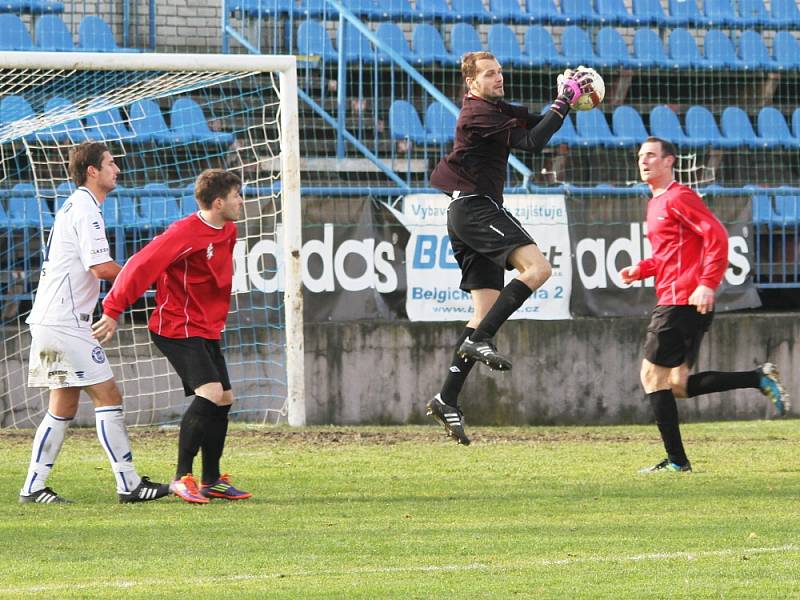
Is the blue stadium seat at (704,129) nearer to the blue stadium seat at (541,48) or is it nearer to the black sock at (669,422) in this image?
the blue stadium seat at (541,48)

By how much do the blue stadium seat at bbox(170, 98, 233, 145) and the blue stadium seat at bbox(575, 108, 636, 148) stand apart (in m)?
4.18

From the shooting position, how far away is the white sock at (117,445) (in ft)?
24.9

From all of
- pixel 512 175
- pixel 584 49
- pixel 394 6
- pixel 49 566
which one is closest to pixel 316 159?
pixel 512 175

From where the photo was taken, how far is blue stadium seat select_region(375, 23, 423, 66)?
52.2 feet

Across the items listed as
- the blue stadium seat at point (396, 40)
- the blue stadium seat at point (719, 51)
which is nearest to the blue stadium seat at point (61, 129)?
the blue stadium seat at point (396, 40)

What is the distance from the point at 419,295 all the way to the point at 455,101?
412 cm

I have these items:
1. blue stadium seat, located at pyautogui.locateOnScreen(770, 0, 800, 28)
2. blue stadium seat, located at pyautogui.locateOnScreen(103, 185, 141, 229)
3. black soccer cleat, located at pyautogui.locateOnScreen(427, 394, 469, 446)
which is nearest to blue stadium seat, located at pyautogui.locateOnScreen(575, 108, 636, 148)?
blue stadium seat, located at pyautogui.locateOnScreen(770, 0, 800, 28)

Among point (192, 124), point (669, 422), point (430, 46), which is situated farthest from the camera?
point (430, 46)

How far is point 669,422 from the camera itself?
8.68m

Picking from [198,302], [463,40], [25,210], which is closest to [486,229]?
[198,302]

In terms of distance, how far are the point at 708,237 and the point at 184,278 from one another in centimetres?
315

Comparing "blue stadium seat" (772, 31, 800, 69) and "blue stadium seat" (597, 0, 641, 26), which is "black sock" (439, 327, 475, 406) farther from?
"blue stadium seat" (772, 31, 800, 69)

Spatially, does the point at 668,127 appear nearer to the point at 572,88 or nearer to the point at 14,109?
the point at 14,109

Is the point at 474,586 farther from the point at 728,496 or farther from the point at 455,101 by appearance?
the point at 455,101
